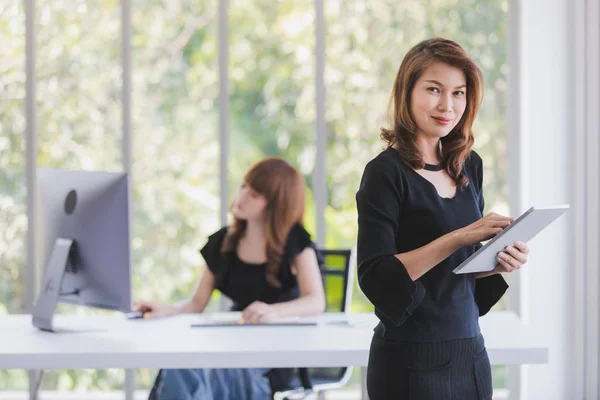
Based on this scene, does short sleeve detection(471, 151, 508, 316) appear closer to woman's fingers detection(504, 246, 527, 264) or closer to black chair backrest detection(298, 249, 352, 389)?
woman's fingers detection(504, 246, 527, 264)

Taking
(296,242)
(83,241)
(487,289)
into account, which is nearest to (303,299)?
(296,242)

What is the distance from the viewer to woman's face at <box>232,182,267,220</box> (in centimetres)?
325

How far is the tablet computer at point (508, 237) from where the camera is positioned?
1.71 m

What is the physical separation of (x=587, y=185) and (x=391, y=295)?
8.56ft

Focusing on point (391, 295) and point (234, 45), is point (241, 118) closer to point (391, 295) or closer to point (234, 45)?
point (234, 45)

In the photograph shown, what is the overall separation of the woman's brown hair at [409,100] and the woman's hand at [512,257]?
177 millimetres

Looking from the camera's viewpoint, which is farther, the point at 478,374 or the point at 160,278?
the point at 160,278

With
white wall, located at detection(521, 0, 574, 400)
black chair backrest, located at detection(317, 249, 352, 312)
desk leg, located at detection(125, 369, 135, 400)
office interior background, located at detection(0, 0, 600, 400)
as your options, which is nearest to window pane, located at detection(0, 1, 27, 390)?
office interior background, located at detection(0, 0, 600, 400)

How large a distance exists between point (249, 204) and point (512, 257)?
160 centimetres

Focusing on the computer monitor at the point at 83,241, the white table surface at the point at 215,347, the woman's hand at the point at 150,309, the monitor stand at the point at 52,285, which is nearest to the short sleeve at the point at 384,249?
the white table surface at the point at 215,347

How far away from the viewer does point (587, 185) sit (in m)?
3.99

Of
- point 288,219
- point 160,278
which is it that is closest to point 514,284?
point 288,219

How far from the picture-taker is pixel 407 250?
1757mm

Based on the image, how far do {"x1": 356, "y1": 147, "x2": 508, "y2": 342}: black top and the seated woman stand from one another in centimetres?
134
